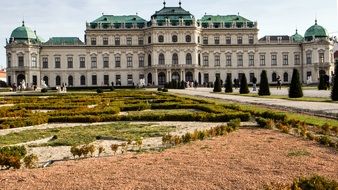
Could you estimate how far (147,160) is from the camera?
8.56 metres

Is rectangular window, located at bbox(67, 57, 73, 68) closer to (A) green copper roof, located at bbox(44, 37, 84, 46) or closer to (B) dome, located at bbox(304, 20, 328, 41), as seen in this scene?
(A) green copper roof, located at bbox(44, 37, 84, 46)

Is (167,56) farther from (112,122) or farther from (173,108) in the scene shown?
(112,122)

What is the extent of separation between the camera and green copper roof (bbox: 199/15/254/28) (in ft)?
248

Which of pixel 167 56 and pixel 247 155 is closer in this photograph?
pixel 247 155

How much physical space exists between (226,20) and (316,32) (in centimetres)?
1485

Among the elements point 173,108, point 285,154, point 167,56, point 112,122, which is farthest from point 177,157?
point 167,56

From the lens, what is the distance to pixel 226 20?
76312 millimetres

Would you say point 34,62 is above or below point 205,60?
above

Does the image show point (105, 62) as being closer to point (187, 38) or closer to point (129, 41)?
point (129, 41)

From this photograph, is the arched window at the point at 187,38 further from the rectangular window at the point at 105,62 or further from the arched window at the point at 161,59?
the rectangular window at the point at 105,62

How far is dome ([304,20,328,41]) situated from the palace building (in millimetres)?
164

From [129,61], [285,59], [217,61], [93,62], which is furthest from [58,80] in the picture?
[285,59]

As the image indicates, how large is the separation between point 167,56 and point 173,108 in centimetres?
5090

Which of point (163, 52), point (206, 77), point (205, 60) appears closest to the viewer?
point (163, 52)
